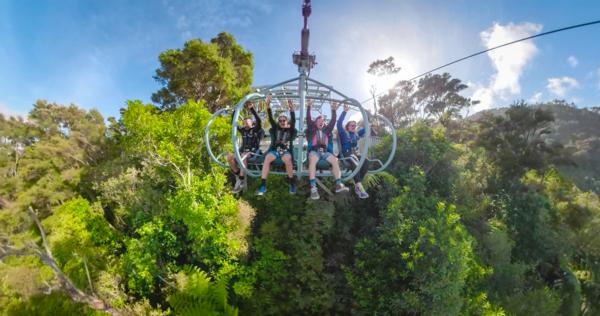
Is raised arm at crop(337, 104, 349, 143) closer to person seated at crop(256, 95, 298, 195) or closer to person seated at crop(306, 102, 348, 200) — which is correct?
person seated at crop(306, 102, 348, 200)

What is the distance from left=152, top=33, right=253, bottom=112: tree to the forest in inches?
3.1

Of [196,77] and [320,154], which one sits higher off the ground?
[196,77]

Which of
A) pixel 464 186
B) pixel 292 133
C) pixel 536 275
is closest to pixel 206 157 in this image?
pixel 292 133

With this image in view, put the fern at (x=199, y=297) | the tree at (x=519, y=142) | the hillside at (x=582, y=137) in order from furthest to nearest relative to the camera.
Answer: the hillside at (x=582, y=137) → the tree at (x=519, y=142) → the fern at (x=199, y=297)

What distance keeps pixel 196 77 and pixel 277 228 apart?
404 inches

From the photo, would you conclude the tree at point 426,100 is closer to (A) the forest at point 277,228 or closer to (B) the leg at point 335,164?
(A) the forest at point 277,228

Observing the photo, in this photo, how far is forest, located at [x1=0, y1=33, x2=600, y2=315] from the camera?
31.4 ft

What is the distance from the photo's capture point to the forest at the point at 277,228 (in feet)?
31.4

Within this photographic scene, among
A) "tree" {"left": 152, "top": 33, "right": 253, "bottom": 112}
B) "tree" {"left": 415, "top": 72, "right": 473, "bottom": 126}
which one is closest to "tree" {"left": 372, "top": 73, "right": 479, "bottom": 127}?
"tree" {"left": 415, "top": 72, "right": 473, "bottom": 126}

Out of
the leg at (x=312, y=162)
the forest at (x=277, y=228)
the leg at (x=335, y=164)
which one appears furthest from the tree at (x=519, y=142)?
the leg at (x=312, y=162)

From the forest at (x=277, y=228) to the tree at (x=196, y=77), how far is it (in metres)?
0.08

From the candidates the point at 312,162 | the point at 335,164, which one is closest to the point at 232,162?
the point at 312,162

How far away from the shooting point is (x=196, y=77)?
53.3 feet

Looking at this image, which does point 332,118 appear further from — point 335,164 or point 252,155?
point 252,155
